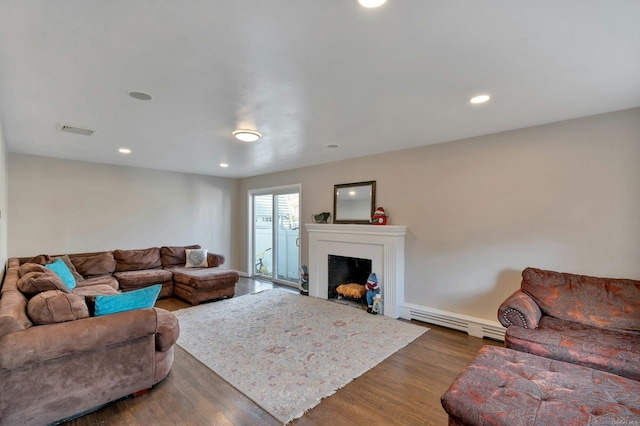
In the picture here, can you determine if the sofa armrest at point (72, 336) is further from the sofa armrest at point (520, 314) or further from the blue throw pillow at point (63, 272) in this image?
the sofa armrest at point (520, 314)

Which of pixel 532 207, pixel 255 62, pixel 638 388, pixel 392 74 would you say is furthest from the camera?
pixel 532 207

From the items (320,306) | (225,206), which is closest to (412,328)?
(320,306)

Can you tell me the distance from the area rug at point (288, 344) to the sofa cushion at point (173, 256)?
166cm

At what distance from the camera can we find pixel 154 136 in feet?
11.8

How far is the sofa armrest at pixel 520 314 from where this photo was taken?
2521 mm

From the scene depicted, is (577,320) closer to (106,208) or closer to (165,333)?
(165,333)

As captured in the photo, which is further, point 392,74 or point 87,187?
point 87,187

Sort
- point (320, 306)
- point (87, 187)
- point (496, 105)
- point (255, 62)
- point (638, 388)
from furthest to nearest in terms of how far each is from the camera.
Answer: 1. point (87, 187)
2. point (320, 306)
3. point (496, 105)
4. point (255, 62)
5. point (638, 388)

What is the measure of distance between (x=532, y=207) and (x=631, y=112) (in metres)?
1.18

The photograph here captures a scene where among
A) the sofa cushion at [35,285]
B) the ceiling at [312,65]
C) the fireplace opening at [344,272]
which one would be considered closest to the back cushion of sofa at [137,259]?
the ceiling at [312,65]

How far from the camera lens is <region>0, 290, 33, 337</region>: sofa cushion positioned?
180 centimetres

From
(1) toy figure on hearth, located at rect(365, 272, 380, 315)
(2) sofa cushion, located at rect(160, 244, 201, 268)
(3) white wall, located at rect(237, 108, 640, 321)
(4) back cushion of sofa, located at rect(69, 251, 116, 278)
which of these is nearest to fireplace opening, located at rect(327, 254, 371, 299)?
(1) toy figure on hearth, located at rect(365, 272, 380, 315)

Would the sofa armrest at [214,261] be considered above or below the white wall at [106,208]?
below

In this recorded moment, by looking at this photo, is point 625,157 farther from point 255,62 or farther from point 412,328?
point 255,62
